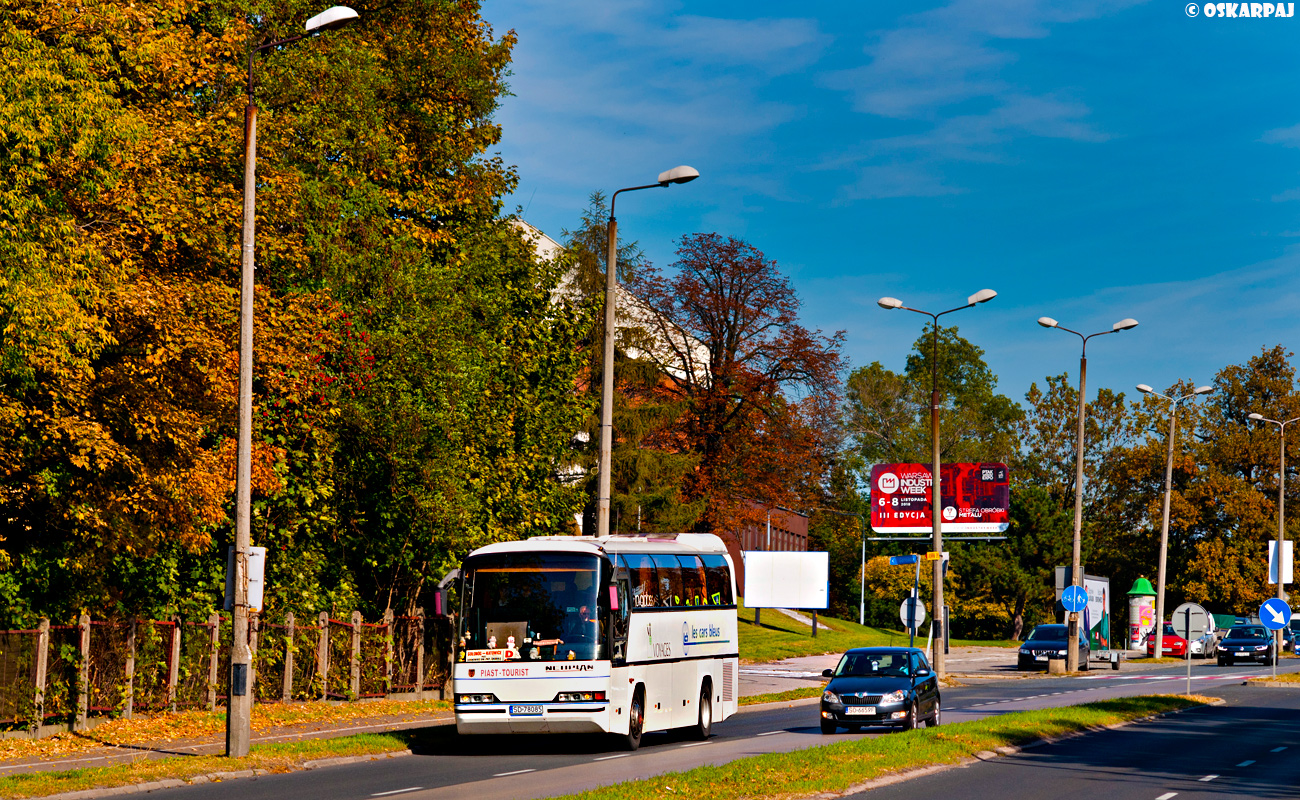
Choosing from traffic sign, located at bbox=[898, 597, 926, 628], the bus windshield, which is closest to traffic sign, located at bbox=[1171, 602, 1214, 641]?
traffic sign, located at bbox=[898, 597, 926, 628]

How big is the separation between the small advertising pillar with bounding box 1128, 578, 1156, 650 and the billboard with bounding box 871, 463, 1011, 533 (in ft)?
43.2

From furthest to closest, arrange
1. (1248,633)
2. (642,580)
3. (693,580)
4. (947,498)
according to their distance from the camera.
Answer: (947,498)
(1248,633)
(693,580)
(642,580)

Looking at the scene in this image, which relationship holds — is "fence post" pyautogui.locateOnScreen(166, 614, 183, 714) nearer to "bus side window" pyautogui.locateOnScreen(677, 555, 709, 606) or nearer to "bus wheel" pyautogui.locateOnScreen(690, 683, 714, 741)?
"bus side window" pyautogui.locateOnScreen(677, 555, 709, 606)

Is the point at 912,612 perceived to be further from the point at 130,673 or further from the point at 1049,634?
the point at 130,673

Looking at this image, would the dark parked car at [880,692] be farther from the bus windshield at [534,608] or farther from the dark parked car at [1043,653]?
the dark parked car at [1043,653]

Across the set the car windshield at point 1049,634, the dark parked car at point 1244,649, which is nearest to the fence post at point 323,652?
the car windshield at point 1049,634

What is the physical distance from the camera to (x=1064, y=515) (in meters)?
84.4

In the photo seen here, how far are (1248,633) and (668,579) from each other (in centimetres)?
5012

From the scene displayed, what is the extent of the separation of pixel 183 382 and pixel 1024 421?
78885 mm

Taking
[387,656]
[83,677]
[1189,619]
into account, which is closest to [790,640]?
[1189,619]

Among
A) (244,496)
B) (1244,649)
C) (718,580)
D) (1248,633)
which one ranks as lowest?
(1244,649)

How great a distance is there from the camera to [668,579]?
23.8 metres

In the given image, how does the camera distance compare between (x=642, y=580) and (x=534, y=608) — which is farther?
(x=642, y=580)

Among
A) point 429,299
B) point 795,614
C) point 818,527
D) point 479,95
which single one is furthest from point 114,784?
point 818,527
